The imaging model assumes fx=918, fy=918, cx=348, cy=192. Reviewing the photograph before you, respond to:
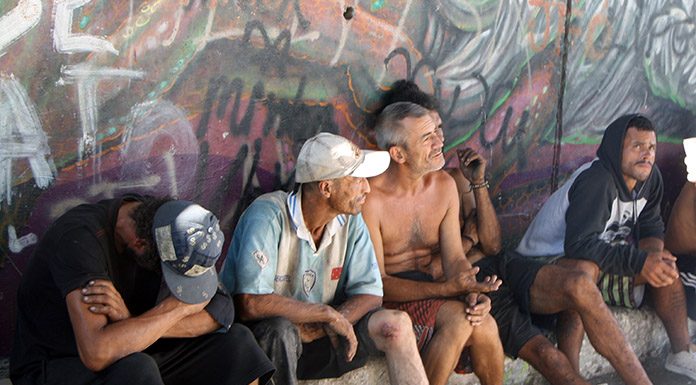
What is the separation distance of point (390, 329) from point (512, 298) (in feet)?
4.29

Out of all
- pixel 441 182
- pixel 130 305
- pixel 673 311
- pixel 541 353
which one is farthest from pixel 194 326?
pixel 673 311

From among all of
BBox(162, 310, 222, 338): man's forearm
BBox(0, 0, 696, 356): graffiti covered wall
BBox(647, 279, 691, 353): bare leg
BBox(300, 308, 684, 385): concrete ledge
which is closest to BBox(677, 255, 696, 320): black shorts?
BBox(647, 279, 691, 353): bare leg

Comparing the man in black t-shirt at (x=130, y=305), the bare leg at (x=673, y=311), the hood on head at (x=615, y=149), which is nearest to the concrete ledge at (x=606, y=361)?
the bare leg at (x=673, y=311)

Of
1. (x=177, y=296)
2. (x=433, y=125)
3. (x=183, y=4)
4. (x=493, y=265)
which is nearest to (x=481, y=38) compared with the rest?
(x=433, y=125)

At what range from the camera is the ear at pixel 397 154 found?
187 inches

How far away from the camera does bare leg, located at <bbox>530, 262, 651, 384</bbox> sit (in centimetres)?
490

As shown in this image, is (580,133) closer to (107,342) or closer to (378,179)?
(378,179)

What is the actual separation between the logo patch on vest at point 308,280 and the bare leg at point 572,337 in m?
1.76

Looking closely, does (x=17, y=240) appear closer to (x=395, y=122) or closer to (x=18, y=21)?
(x=18, y=21)

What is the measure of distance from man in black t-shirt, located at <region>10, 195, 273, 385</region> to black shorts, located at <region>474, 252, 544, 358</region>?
5.85 feet

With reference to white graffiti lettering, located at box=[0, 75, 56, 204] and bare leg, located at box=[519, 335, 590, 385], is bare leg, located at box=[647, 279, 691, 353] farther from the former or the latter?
white graffiti lettering, located at box=[0, 75, 56, 204]

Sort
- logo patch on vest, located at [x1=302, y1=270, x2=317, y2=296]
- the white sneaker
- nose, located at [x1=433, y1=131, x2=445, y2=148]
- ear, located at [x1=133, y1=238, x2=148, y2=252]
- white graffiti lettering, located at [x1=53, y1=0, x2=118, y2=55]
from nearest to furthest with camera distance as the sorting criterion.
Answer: ear, located at [x1=133, y1=238, x2=148, y2=252]
white graffiti lettering, located at [x1=53, y1=0, x2=118, y2=55]
logo patch on vest, located at [x1=302, y1=270, x2=317, y2=296]
nose, located at [x1=433, y1=131, x2=445, y2=148]
the white sneaker

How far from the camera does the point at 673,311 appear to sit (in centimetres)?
572

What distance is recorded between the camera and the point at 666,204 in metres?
6.61
